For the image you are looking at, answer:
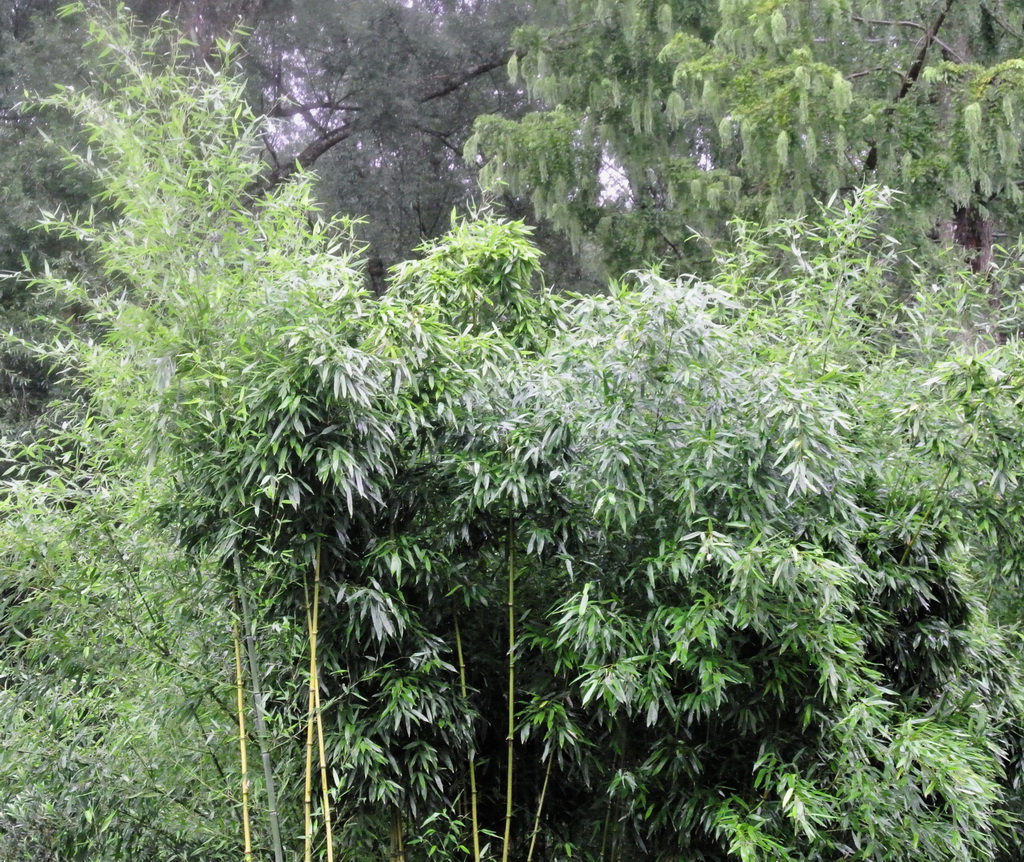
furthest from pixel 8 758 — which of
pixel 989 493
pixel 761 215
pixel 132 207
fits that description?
Result: pixel 761 215

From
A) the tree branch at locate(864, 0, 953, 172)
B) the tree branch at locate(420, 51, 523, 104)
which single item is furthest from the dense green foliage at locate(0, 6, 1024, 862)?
the tree branch at locate(420, 51, 523, 104)

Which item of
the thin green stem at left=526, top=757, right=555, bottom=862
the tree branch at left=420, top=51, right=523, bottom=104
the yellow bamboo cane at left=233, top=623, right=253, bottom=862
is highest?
the yellow bamboo cane at left=233, top=623, right=253, bottom=862

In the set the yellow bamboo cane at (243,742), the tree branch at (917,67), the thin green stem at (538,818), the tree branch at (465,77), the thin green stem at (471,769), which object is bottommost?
the tree branch at (465,77)

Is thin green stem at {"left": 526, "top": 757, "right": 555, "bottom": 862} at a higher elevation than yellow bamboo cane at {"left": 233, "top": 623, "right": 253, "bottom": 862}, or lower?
lower

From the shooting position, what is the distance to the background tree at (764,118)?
5.16 metres

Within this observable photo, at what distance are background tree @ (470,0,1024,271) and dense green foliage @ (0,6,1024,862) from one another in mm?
2382

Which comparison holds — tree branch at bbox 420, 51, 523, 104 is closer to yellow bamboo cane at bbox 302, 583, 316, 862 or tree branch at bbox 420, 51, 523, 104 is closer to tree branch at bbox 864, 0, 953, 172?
tree branch at bbox 864, 0, 953, 172

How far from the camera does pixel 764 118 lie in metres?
5.17

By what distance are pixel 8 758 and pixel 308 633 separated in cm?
138

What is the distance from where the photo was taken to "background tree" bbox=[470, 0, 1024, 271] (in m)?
5.16

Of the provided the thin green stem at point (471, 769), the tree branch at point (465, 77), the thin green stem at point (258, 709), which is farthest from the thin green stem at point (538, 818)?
→ the tree branch at point (465, 77)

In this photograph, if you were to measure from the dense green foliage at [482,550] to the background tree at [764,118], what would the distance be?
2382mm

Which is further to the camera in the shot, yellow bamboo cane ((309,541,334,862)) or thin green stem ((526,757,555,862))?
thin green stem ((526,757,555,862))

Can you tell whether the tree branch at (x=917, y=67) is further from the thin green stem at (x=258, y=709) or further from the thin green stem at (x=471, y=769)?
the thin green stem at (x=258, y=709)
